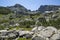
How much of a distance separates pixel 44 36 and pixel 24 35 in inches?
189

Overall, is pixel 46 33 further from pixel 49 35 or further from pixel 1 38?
pixel 1 38

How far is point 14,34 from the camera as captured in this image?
26984 mm

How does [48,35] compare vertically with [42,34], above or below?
below

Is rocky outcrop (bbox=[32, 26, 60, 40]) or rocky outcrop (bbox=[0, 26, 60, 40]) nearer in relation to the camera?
rocky outcrop (bbox=[32, 26, 60, 40])

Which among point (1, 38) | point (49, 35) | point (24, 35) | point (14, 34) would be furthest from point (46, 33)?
point (1, 38)

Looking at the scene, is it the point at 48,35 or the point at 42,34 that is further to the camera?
the point at 42,34

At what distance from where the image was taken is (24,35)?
26.0 metres

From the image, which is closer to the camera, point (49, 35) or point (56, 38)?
point (56, 38)

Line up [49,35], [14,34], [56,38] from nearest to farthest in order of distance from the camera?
A: [56,38]
[49,35]
[14,34]

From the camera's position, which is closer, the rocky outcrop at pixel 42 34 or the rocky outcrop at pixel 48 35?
the rocky outcrop at pixel 48 35

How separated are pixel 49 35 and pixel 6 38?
8384 mm

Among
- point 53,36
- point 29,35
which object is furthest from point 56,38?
point 29,35

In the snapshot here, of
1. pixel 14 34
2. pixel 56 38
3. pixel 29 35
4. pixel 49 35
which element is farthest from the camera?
pixel 14 34

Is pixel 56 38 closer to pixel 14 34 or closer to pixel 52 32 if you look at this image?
pixel 52 32
